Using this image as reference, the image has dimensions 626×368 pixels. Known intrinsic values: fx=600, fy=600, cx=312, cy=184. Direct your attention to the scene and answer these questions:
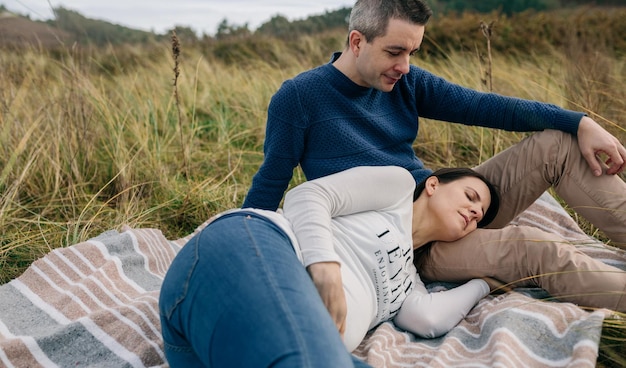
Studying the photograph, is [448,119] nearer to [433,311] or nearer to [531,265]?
[531,265]

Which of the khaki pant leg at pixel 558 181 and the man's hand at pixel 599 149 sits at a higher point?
the man's hand at pixel 599 149

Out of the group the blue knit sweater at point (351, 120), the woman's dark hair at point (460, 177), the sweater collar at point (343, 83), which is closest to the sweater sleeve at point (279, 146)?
the blue knit sweater at point (351, 120)

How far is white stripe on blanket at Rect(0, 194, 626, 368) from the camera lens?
6.11ft

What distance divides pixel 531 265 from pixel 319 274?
104cm

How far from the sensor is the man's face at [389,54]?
230 centimetres

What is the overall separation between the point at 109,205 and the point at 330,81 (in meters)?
1.73

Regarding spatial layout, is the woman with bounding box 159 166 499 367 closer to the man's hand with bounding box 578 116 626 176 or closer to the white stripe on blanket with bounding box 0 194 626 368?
the white stripe on blanket with bounding box 0 194 626 368

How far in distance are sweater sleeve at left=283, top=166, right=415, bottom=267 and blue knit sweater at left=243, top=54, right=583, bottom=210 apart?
17.7 inches

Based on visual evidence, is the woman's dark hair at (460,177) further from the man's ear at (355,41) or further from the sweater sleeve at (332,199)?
the man's ear at (355,41)

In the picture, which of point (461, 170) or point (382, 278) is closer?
point (382, 278)

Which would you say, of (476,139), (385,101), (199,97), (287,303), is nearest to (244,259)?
(287,303)

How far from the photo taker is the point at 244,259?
147 centimetres

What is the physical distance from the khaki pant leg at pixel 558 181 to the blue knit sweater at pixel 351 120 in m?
0.09

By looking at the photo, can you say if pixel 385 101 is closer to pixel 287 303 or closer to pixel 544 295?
pixel 544 295
